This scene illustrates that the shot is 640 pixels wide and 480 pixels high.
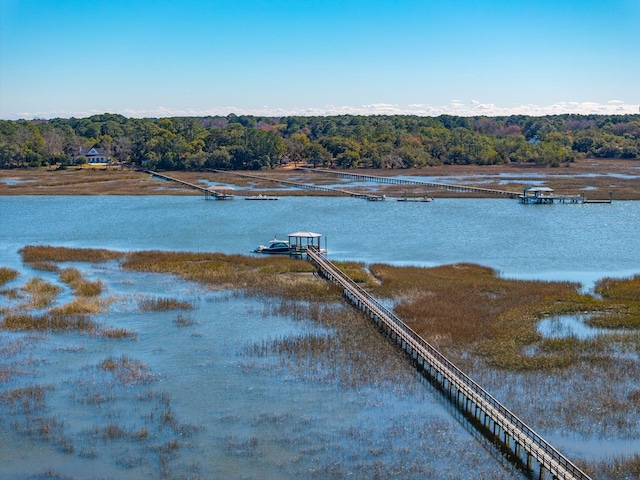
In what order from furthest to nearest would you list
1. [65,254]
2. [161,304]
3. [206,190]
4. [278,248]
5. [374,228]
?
1. [206,190]
2. [374,228]
3. [65,254]
4. [278,248]
5. [161,304]

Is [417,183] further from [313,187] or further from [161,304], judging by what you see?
[161,304]

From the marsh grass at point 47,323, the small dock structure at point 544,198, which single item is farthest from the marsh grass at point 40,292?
the small dock structure at point 544,198

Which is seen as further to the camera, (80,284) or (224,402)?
(80,284)

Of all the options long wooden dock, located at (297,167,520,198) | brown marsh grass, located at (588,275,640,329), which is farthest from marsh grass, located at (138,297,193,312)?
long wooden dock, located at (297,167,520,198)

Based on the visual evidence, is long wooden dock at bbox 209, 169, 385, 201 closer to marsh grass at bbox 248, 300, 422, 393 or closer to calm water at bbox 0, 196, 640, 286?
calm water at bbox 0, 196, 640, 286

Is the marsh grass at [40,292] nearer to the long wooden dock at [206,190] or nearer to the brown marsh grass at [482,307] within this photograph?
the brown marsh grass at [482,307]

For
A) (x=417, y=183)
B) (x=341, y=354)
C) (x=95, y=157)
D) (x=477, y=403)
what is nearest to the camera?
(x=477, y=403)

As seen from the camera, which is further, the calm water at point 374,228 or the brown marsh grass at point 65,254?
the calm water at point 374,228

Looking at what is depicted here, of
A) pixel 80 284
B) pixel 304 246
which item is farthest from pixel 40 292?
pixel 304 246
